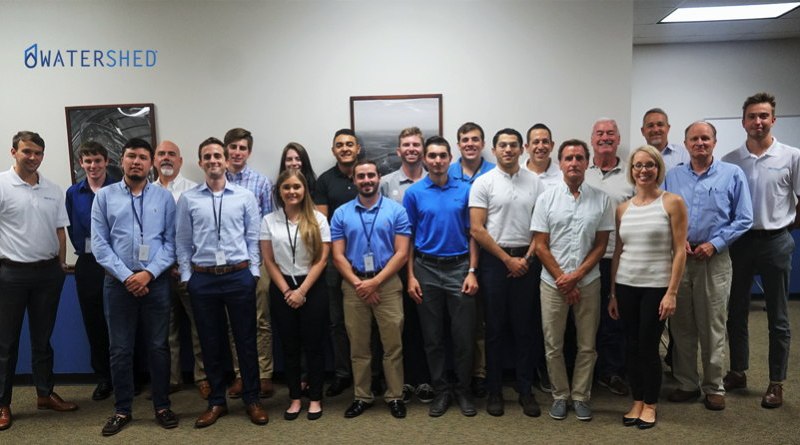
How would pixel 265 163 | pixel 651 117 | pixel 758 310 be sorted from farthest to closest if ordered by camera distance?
pixel 758 310
pixel 265 163
pixel 651 117

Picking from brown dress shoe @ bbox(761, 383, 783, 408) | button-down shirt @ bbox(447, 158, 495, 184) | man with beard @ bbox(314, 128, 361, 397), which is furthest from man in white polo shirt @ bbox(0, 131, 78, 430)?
brown dress shoe @ bbox(761, 383, 783, 408)

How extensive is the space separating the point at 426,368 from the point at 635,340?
130 cm

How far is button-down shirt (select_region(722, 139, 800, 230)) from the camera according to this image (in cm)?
321

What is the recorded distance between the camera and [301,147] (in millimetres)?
3953

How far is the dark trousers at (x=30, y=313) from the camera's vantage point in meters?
3.21

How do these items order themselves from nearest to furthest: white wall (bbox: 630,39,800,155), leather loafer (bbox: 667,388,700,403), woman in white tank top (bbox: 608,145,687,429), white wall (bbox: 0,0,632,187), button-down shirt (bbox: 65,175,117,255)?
woman in white tank top (bbox: 608,145,687,429)
leather loafer (bbox: 667,388,700,403)
button-down shirt (bbox: 65,175,117,255)
white wall (bbox: 0,0,632,187)
white wall (bbox: 630,39,800,155)

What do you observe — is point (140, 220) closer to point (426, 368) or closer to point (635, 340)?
point (426, 368)

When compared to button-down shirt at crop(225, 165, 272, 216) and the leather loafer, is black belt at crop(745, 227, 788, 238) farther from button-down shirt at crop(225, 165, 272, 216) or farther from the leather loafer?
button-down shirt at crop(225, 165, 272, 216)

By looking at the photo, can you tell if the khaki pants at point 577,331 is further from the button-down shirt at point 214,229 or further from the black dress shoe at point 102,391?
the black dress shoe at point 102,391

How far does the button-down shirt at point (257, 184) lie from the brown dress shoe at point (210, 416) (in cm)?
130

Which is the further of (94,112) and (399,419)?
(94,112)

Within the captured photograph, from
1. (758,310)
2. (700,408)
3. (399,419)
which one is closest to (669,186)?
(700,408)

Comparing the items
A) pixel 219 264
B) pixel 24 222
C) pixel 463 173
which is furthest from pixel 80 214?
pixel 463 173

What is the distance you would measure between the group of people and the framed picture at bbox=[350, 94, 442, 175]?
0.84 metres
